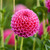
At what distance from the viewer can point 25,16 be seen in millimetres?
801

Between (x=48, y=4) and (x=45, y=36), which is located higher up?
(x=48, y=4)

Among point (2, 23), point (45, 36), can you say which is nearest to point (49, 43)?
point (45, 36)

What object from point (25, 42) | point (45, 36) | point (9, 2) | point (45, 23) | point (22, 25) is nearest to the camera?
point (22, 25)

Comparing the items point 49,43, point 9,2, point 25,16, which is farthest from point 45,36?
point 9,2

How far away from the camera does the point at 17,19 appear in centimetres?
80

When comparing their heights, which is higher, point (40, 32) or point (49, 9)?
point (49, 9)

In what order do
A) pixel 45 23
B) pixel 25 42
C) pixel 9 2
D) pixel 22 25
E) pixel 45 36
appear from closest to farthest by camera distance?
pixel 22 25 → pixel 45 36 → pixel 45 23 → pixel 25 42 → pixel 9 2

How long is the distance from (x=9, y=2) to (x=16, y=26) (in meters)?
1.25

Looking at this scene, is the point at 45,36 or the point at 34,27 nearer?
the point at 34,27

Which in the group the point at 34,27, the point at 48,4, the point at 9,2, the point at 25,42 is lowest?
the point at 25,42

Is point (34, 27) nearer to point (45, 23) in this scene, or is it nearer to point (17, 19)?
point (17, 19)

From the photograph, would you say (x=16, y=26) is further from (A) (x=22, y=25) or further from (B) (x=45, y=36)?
(B) (x=45, y=36)

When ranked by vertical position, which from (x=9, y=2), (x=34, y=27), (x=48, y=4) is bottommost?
(x=34, y=27)

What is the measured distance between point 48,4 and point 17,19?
25 centimetres
